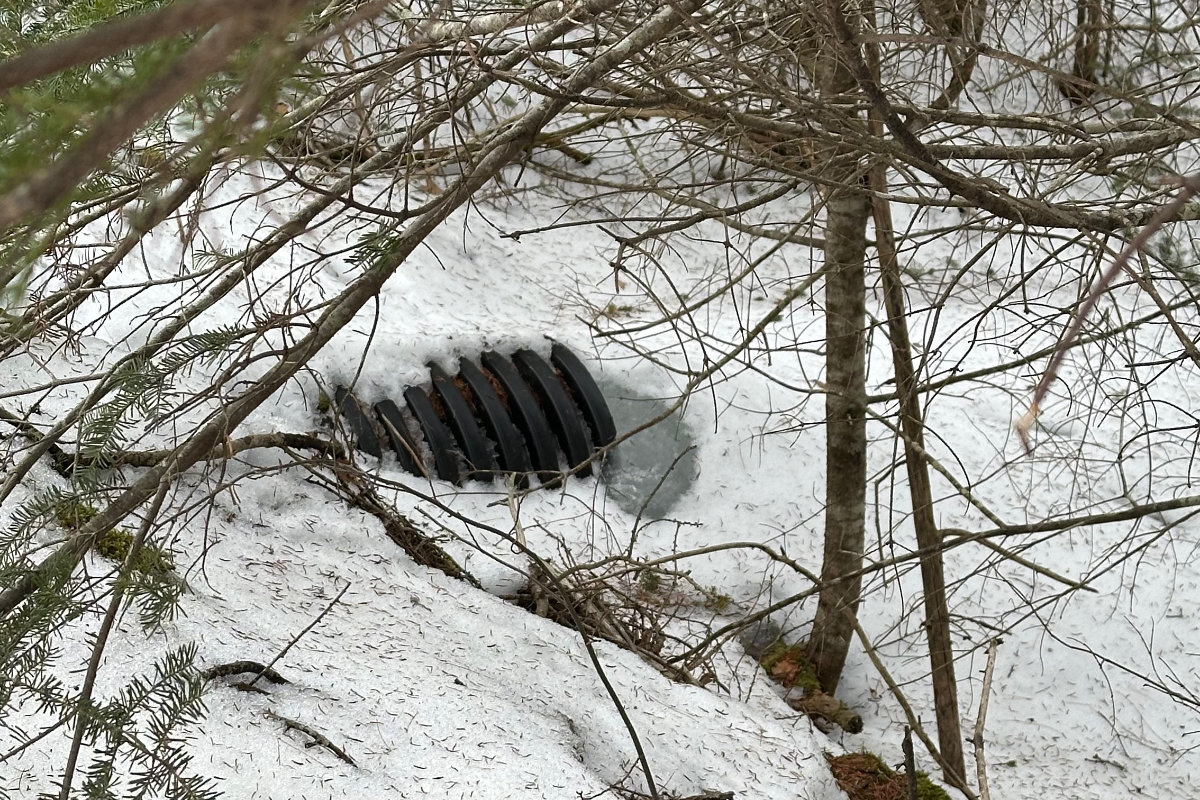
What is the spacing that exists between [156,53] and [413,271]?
540 cm

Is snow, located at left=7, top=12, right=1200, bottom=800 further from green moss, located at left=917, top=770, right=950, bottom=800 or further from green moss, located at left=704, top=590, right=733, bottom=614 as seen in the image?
green moss, located at left=917, top=770, right=950, bottom=800

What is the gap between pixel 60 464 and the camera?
3184mm

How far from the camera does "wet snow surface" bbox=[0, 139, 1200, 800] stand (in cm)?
269

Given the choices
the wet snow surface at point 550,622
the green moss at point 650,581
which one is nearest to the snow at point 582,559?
the wet snow surface at point 550,622

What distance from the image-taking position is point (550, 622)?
11.9 feet

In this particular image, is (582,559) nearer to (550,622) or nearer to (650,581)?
(650,581)

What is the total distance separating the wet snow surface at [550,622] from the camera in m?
2.69

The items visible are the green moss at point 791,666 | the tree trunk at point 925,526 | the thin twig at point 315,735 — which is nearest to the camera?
the thin twig at point 315,735

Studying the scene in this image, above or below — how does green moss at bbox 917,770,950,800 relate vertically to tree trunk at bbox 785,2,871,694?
below

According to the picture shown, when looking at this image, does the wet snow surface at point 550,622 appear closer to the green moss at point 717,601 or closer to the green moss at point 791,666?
the green moss at point 717,601

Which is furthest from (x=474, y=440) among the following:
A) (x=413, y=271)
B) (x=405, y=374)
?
(x=413, y=271)

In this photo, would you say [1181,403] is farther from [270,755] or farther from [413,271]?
[270,755]

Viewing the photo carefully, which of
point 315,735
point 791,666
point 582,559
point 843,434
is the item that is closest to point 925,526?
point 843,434

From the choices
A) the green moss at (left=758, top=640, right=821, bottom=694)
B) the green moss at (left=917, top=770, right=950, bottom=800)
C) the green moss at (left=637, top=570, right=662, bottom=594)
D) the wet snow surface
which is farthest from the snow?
the green moss at (left=917, top=770, right=950, bottom=800)
